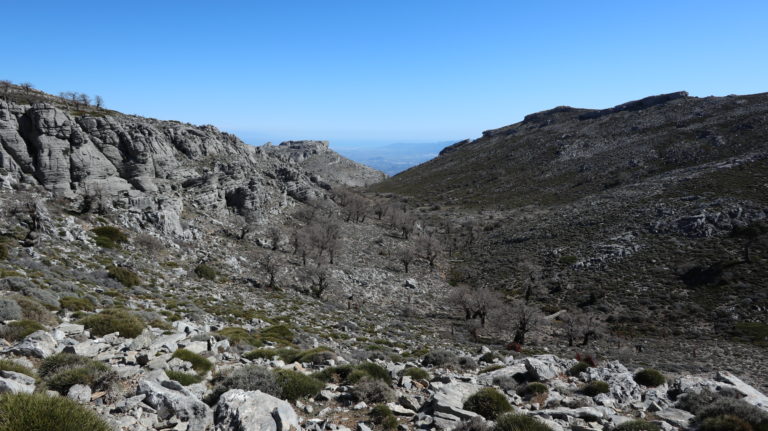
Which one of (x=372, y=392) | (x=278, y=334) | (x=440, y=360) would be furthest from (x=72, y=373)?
(x=278, y=334)

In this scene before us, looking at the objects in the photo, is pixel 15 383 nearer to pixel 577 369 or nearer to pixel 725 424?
pixel 725 424

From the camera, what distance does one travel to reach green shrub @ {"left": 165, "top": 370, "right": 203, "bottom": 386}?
11.4 metres

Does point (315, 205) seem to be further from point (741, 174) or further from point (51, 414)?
point (741, 174)

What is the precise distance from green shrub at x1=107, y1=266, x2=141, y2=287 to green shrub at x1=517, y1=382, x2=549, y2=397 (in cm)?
3014

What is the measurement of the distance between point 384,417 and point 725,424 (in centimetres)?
873

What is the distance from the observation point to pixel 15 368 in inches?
378

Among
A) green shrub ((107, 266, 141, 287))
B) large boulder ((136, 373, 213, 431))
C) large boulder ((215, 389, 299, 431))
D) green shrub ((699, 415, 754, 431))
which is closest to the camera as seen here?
large boulder ((215, 389, 299, 431))

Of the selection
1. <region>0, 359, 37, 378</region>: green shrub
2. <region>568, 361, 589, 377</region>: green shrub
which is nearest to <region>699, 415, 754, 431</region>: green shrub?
<region>568, 361, 589, 377</region>: green shrub

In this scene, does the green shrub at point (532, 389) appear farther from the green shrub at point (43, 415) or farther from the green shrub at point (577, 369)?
the green shrub at point (43, 415)

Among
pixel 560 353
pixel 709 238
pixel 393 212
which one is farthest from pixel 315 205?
pixel 709 238

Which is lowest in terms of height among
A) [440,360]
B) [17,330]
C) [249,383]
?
[440,360]

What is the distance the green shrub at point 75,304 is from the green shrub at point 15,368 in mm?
11524

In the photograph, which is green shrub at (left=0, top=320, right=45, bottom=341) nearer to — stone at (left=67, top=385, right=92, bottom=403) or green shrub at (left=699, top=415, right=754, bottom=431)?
stone at (left=67, top=385, right=92, bottom=403)

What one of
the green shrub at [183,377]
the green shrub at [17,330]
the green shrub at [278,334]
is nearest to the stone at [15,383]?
the green shrub at [183,377]
